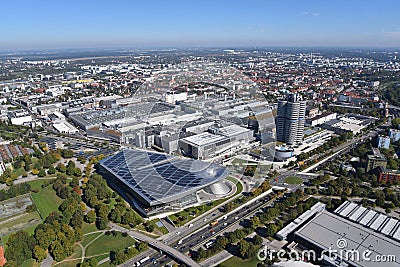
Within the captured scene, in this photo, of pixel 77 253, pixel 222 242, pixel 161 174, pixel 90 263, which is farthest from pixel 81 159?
pixel 222 242

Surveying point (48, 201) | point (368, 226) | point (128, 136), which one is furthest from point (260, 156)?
point (48, 201)

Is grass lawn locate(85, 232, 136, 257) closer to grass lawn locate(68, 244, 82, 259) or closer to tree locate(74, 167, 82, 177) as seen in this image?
grass lawn locate(68, 244, 82, 259)

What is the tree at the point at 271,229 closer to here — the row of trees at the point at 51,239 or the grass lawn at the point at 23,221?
the row of trees at the point at 51,239

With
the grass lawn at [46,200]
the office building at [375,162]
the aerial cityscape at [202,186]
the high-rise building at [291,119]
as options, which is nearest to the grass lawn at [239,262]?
the aerial cityscape at [202,186]

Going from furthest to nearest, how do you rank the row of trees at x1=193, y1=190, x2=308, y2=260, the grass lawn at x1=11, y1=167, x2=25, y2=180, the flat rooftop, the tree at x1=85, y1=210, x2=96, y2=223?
the flat rooftop → the grass lawn at x1=11, y1=167, x2=25, y2=180 → the tree at x1=85, y1=210, x2=96, y2=223 → the row of trees at x1=193, y1=190, x2=308, y2=260

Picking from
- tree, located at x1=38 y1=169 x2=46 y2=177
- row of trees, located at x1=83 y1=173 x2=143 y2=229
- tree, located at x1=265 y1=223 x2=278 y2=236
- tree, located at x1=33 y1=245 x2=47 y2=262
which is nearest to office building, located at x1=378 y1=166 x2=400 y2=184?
tree, located at x1=265 y1=223 x2=278 y2=236

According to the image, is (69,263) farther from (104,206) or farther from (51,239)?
A: (104,206)

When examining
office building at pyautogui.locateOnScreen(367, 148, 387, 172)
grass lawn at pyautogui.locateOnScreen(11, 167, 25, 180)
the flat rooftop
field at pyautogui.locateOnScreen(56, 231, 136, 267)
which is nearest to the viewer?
field at pyautogui.locateOnScreen(56, 231, 136, 267)
